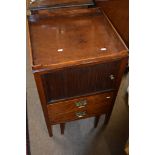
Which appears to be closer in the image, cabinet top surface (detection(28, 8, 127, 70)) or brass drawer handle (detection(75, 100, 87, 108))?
cabinet top surface (detection(28, 8, 127, 70))

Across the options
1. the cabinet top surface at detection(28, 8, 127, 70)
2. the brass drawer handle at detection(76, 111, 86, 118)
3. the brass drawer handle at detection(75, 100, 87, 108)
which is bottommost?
the brass drawer handle at detection(76, 111, 86, 118)

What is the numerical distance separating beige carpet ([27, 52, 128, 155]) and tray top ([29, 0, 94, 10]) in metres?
0.75

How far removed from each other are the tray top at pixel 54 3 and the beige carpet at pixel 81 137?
752 mm

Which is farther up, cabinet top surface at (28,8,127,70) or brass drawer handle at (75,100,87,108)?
cabinet top surface at (28,8,127,70)

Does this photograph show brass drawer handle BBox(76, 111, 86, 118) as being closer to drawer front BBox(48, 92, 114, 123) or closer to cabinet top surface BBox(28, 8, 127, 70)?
drawer front BBox(48, 92, 114, 123)

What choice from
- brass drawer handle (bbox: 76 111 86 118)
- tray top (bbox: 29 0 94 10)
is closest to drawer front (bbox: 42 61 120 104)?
brass drawer handle (bbox: 76 111 86 118)

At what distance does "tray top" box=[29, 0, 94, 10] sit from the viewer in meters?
1.00

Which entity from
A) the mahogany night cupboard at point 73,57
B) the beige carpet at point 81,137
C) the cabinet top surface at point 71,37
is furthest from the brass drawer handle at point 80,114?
the cabinet top surface at point 71,37

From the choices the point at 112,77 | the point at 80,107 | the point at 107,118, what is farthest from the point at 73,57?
the point at 107,118

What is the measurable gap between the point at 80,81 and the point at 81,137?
561 mm

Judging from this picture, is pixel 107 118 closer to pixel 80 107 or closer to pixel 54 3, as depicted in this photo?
pixel 80 107

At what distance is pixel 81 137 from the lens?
129 centimetres

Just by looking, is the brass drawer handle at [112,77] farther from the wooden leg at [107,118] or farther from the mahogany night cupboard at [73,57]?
the wooden leg at [107,118]
